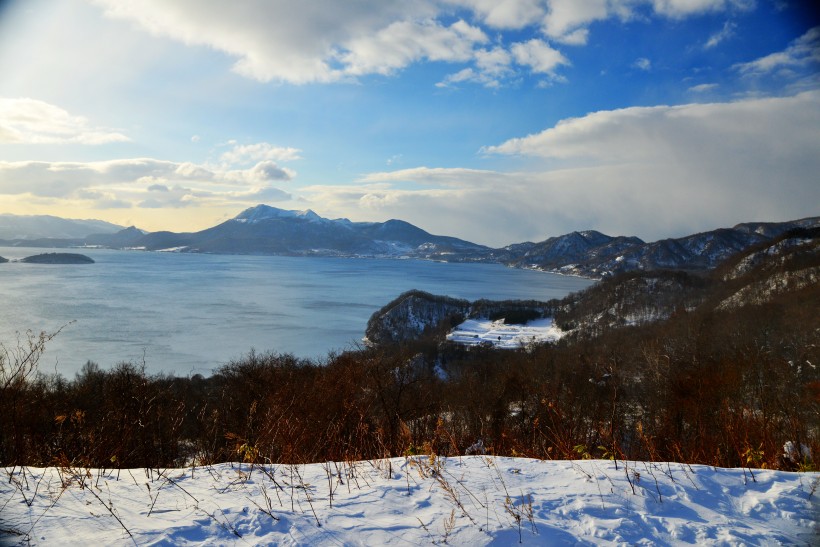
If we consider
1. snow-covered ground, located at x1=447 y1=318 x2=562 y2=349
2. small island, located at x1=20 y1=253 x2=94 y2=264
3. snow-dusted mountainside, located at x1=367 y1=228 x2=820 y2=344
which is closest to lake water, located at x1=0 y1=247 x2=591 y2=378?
snow-dusted mountainside, located at x1=367 y1=228 x2=820 y2=344

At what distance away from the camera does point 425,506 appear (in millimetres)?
3441

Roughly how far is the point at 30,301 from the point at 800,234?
15491 centimetres

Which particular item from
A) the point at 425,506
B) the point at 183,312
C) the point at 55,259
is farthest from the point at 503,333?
the point at 55,259

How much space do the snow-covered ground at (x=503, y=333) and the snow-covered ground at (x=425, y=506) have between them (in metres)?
71.7

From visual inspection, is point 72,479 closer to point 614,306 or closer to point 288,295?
point 614,306

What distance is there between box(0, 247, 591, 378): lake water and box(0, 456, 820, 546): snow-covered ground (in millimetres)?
33811

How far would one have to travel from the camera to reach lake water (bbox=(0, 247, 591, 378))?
56688 mm

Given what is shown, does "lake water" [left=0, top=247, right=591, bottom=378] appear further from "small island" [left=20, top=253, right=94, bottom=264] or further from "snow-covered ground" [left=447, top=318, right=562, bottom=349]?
"snow-covered ground" [left=447, top=318, right=562, bottom=349]

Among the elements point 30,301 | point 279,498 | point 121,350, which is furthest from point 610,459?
point 30,301

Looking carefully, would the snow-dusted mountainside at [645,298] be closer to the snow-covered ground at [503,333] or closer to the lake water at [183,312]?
the snow-covered ground at [503,333]

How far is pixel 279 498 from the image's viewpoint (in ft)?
11.7

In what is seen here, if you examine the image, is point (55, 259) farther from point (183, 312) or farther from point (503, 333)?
point (503, 333)

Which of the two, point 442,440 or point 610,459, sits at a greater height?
point 610,459

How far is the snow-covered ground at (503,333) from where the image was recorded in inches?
3097
